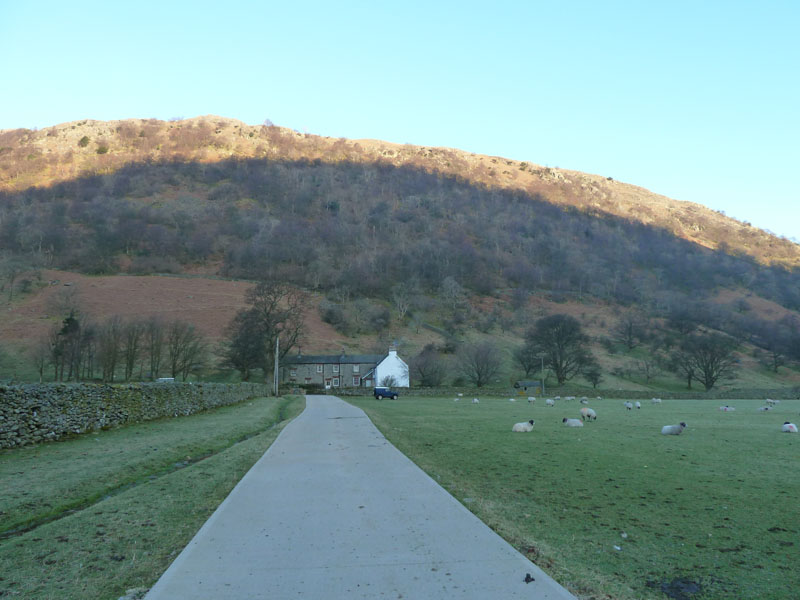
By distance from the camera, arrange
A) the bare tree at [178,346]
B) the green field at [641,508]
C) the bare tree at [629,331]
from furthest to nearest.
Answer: the bare tree at [629,331] → the bare tree at [178,346] → the green field at [641,508]

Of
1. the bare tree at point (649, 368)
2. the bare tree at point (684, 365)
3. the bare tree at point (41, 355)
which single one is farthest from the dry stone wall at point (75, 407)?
the bare tree at point (649, 368)

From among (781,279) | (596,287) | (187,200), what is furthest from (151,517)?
(781,279)

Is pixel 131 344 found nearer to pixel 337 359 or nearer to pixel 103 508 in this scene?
pixel 337 359

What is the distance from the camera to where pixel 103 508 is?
660 centimetres

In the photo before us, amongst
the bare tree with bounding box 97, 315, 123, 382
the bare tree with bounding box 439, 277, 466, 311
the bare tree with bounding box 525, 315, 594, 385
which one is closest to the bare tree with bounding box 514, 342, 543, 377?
the bare tree with bounding box 525, 315, 594, 385

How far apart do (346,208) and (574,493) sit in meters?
161

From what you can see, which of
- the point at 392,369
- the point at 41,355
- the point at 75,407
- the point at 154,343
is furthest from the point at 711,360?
the point at 41,355

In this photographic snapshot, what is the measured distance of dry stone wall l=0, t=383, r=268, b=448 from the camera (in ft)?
41.4

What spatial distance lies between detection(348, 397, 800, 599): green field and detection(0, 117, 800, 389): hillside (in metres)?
66.7

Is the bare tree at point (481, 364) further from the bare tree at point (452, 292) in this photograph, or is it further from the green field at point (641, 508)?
the green field at point (641, 508)

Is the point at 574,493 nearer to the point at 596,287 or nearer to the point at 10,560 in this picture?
the point at 10,560

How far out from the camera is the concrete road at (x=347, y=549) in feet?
12.2

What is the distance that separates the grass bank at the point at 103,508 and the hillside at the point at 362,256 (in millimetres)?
60256

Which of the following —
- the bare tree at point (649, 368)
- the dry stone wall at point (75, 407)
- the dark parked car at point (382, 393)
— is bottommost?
the dark parked car at point (382, 393)
